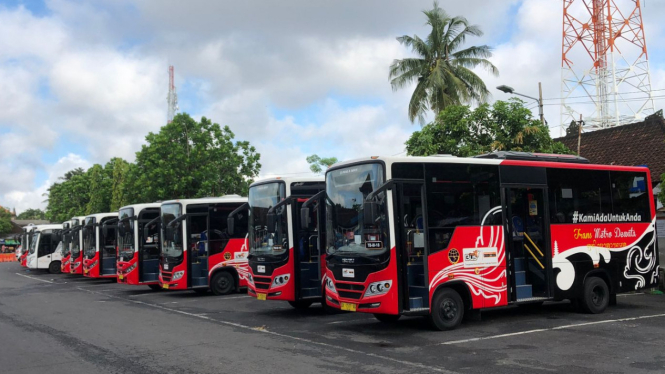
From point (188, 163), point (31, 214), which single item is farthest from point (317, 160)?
point (31, 214)

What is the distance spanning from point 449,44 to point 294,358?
22.8m

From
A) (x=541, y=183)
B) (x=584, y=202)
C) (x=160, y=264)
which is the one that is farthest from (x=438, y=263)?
(x=160, y=264)

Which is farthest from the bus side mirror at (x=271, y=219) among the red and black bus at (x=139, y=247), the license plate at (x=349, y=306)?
the red and black bus at (x=139, y=247)

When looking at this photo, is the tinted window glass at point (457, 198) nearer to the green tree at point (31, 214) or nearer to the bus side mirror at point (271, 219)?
the bus side mirror at point (271, 219)

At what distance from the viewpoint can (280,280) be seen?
13.4 metres

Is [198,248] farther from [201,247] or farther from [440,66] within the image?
[440,66]

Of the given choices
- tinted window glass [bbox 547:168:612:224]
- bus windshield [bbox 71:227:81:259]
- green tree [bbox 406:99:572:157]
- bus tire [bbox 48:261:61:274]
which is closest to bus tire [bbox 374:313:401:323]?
tinted window glass [bbox 547:168:612:224]

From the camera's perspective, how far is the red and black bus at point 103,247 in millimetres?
25391

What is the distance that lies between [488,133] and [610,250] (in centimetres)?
893

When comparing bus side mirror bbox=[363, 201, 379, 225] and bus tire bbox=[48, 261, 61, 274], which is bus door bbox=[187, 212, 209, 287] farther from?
bus tire bbox=[48, 261, 61, 274]

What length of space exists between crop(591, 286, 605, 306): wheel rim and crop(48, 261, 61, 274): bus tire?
29.6 meters

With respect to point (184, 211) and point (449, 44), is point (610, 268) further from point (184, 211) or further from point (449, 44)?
point (449, 44)

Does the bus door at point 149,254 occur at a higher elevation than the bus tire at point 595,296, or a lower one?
higher

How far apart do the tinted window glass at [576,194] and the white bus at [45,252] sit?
28.9 meters
